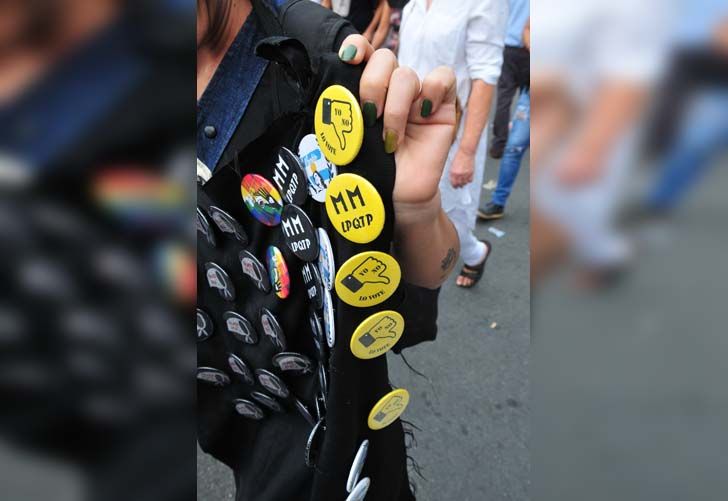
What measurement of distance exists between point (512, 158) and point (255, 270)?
7.50 ft

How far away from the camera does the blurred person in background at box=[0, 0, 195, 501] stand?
0.26 meters

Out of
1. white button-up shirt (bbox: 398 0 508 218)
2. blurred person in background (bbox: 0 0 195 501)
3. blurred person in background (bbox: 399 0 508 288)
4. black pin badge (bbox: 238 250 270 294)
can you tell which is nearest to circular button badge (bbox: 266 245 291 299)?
black pin badge (bbox: 238 250 270 294)

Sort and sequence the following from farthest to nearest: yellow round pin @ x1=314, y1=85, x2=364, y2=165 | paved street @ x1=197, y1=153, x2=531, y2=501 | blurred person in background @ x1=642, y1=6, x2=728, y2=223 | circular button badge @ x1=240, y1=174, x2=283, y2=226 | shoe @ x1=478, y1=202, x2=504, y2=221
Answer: shoe @ x1=478, y1=202, x2=504, y2=221
paved street @ x1=197, y1=153, x2=531, y2=501
circular button badge @ x1=240, y1=174, x2=283, y2=226
yellow round pin @ x1=314, y1=85, x2=364, y2=165
blurred person in background @ x1=642, y1=6, x2=728, y2=223

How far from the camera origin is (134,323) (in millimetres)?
317

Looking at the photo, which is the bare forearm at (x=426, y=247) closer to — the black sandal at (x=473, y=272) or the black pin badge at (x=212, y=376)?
the black pin badge at (x=212, y=376)

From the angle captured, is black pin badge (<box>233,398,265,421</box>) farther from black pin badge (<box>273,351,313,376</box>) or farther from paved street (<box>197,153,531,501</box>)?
paved street (<box>197,153,531,501</box>)

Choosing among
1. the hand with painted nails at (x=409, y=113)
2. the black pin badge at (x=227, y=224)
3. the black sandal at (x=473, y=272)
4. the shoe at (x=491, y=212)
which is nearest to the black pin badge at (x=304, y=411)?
the black pin badge at (x=227, y=224)

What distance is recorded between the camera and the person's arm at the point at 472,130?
1696 mm

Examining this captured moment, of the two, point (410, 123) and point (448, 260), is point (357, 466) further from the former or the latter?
point (410, 123)

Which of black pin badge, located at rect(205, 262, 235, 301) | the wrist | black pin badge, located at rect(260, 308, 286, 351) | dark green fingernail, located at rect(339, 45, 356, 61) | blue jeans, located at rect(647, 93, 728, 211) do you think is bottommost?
black pin badge, located at rect(260, 308, 286, 351)

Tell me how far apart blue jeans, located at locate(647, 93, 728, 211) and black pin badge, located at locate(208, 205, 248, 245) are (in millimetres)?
522

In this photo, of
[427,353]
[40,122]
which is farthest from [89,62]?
[427,353]

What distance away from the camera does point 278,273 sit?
0.68m

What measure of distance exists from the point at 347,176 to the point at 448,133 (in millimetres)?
119
